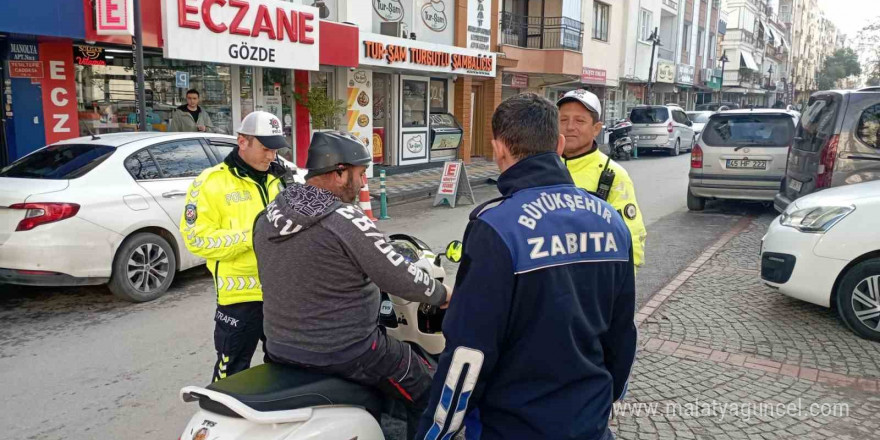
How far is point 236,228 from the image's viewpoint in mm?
3285

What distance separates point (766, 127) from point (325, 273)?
10116 mm

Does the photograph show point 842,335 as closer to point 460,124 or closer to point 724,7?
point 460,124

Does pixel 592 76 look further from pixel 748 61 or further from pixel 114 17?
pixel 748 61

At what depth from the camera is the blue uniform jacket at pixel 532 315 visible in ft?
5.77

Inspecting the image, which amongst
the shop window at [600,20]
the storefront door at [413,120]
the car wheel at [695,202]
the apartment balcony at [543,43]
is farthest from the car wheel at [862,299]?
the shop window at [600,20]

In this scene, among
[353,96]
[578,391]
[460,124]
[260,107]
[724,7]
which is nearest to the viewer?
[578,391]

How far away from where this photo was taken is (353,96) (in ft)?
50.5

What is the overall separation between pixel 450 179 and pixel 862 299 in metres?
7.84

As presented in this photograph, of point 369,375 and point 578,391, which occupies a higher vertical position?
point 578,391

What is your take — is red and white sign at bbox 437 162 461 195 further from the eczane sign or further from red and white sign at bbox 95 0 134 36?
red and white sign at bbox 95 0 134 36

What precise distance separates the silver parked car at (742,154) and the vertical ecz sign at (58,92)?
33.2ft

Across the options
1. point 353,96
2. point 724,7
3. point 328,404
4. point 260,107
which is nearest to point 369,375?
point 328,404

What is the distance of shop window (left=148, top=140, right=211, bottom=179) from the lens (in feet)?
21.4

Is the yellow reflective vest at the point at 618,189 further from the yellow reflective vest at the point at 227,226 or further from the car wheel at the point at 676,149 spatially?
the car wheel at the point at 676,149
